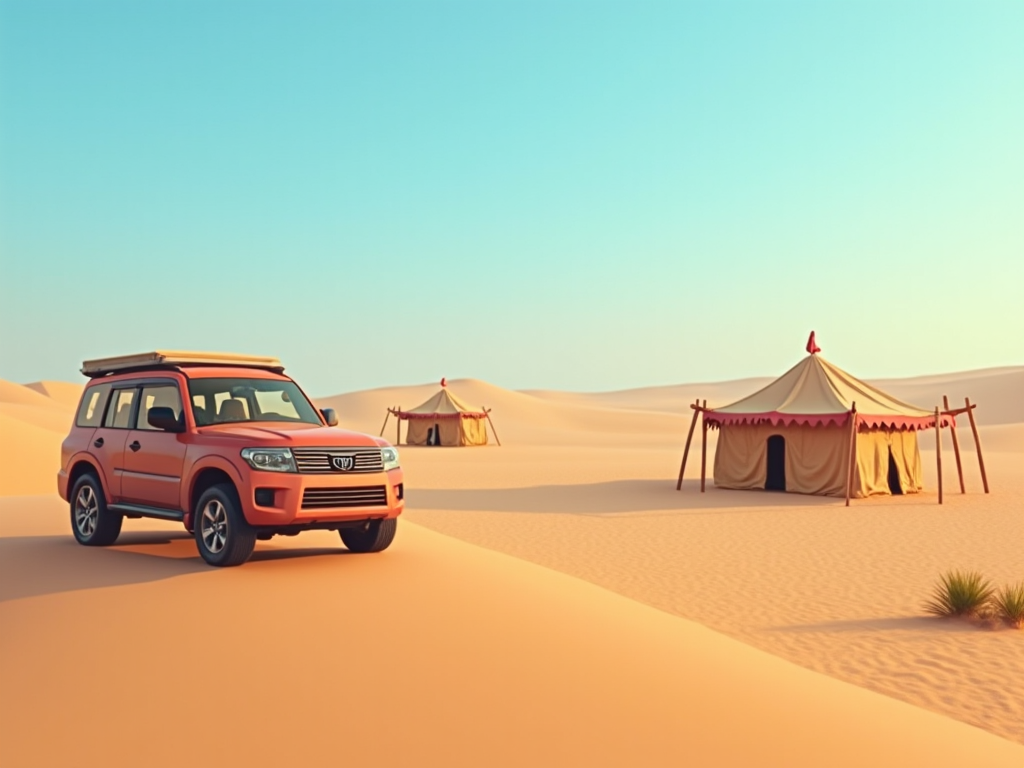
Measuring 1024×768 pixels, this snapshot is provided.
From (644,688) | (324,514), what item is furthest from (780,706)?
(324,514)

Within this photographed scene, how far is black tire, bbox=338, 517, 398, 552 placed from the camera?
32.0ft

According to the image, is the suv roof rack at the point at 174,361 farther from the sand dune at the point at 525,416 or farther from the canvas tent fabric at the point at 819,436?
the sand dune at the point at 525,416

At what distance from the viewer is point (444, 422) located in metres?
57.7

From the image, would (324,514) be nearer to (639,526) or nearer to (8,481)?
(639,526)

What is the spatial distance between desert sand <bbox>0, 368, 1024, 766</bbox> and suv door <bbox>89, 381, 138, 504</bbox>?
83 centimetres

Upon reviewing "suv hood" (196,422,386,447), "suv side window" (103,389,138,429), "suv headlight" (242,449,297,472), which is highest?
"suv side window" (103,389,138,429)

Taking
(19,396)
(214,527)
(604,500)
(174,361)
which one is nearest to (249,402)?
(174,361)

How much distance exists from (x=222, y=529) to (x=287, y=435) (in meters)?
1.06

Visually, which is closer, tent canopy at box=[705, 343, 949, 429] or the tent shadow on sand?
the tent shadow on sand

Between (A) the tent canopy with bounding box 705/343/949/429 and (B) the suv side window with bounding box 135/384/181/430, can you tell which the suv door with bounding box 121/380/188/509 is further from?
(A) the tent canopy with bounding box 705/343/949/429

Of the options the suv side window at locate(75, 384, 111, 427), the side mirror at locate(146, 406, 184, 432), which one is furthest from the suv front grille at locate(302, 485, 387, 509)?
the suv side window at locate(75, 384, 111, 427)

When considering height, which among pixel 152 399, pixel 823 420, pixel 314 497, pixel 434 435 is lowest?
pixel 314 497

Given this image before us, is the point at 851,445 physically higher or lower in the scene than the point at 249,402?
higher

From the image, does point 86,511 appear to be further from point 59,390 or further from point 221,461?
point 59,390
